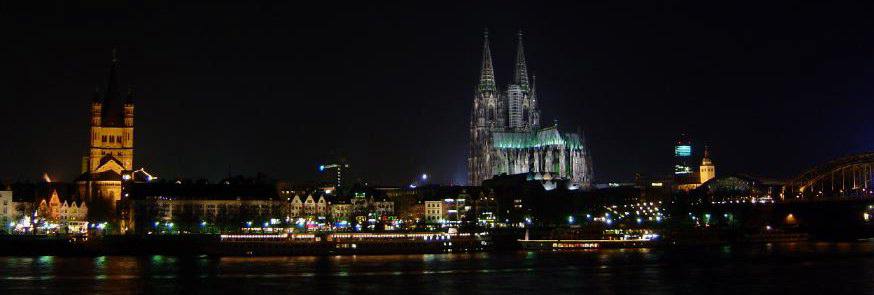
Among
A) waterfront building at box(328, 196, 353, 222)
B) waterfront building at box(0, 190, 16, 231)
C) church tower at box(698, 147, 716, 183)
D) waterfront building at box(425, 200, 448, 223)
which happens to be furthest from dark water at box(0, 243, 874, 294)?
church tower at box(698, 147, 716, 183)

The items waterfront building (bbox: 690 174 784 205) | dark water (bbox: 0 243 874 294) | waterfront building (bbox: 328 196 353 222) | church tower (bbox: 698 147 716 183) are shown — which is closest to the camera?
dark water (bbox: 0 243 874 294)

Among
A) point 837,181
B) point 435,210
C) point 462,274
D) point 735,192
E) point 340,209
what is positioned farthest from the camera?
point 735,192

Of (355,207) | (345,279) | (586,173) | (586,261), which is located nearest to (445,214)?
(355,207)

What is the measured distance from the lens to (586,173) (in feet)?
513

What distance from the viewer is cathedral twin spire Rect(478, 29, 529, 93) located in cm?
15438

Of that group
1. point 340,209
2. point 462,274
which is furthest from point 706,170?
point 462,274

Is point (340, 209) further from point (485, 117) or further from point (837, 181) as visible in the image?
point (837, 181)

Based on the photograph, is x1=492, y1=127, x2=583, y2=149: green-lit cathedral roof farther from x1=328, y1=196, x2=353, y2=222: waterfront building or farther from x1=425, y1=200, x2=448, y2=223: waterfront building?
x1=328, y1=196, x2=353, y2=222: waterfront building

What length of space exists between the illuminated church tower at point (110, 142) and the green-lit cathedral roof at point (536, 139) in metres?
50.9

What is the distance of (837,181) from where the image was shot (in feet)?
421

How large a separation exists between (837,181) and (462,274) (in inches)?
2969

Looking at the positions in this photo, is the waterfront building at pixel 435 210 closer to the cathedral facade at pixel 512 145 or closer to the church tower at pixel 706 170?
the cathedral facade at pixel 512 145

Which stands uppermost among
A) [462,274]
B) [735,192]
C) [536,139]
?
[536,139]

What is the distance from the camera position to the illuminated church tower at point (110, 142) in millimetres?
113625
